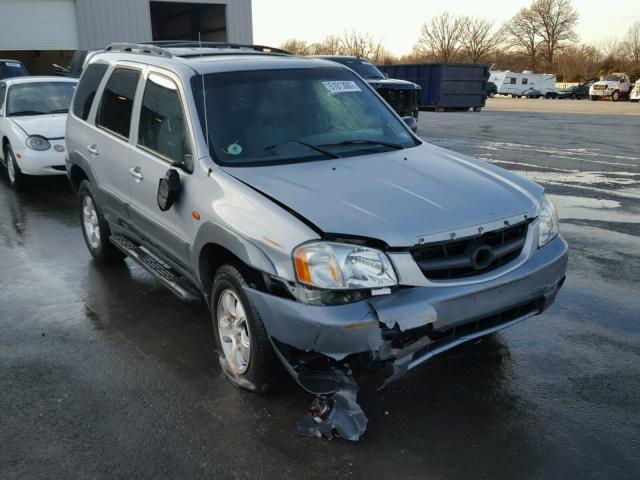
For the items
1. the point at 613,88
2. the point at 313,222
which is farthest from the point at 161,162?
the point at 613,88

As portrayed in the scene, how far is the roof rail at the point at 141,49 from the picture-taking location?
15.2 ft

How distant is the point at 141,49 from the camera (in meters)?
5.03

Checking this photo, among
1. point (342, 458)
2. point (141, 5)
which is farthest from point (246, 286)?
point (141, 5)

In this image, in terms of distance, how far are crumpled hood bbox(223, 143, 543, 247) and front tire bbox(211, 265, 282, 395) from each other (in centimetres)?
55

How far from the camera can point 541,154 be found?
13.3 m

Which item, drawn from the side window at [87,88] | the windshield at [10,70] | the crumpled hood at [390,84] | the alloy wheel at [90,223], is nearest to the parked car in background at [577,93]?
the crumpled hood at [390,84]

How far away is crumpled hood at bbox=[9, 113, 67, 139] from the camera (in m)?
9.39

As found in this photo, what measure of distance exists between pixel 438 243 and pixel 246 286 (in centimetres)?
102

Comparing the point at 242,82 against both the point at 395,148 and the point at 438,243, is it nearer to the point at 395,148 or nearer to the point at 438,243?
the point at 395,148

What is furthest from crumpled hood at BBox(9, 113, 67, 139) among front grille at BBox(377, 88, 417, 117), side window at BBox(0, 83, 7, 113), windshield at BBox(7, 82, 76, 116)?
front grille at BBox(377, 88, 417, 117)

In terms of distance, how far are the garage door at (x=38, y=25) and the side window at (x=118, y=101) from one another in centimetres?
2552

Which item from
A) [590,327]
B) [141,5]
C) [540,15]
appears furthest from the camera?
[540,15]

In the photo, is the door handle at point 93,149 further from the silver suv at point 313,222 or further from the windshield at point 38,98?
the windshield at point 38,98

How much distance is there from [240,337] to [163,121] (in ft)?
5.48
